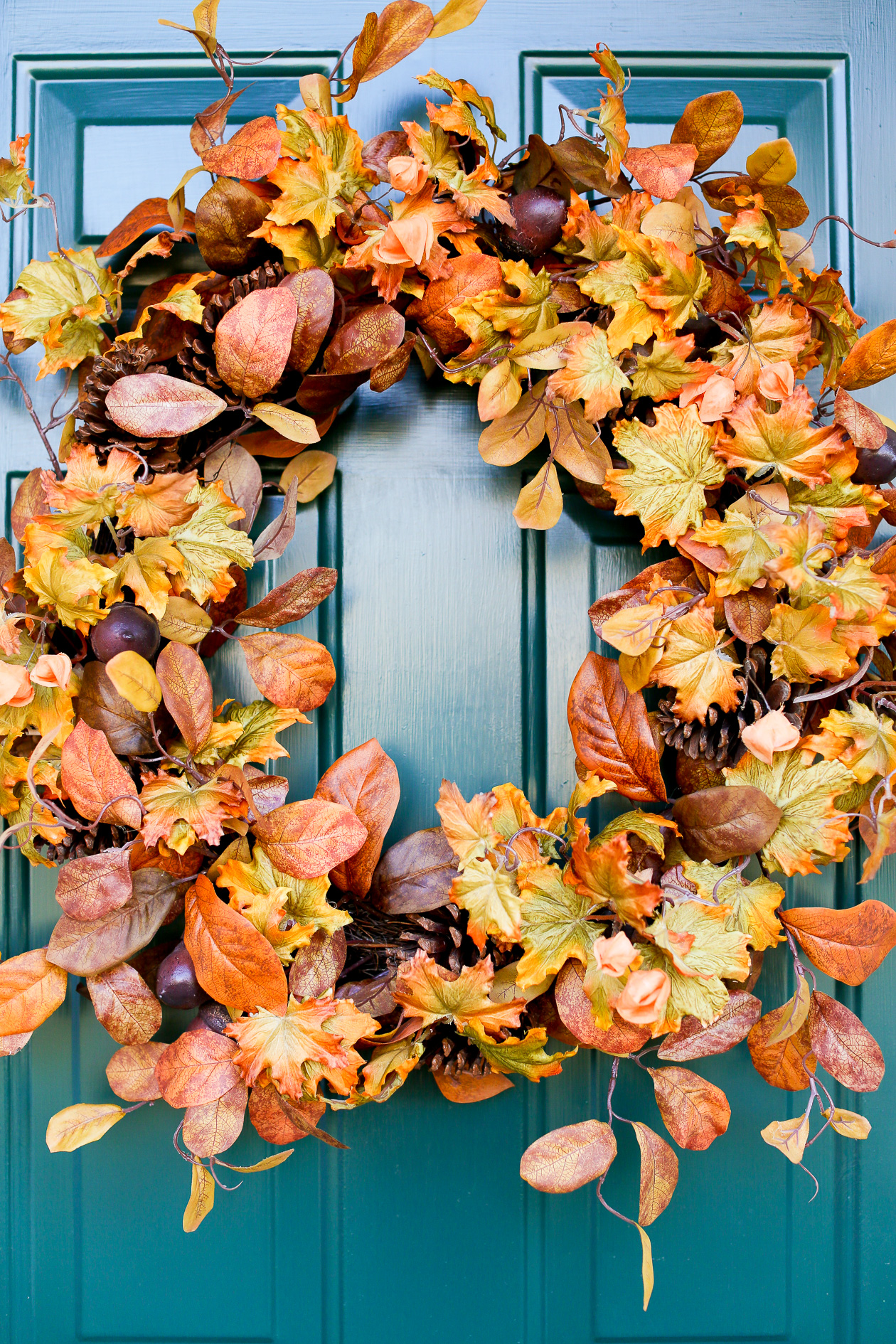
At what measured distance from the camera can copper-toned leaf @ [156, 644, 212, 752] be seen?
0.66 m

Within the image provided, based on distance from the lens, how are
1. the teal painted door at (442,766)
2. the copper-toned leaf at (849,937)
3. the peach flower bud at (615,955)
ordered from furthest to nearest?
the teal painted door at (442,766) → the copper-toned leaf at (849,937) → the peach flower bud at (615,955)

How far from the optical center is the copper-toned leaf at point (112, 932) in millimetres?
670

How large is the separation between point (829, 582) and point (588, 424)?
0.26m

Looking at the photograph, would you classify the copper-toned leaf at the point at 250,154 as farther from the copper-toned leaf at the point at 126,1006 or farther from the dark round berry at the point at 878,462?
the copper-toned leaf at the point at 126,1006

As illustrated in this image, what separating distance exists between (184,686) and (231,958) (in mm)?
227

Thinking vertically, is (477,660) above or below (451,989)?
above

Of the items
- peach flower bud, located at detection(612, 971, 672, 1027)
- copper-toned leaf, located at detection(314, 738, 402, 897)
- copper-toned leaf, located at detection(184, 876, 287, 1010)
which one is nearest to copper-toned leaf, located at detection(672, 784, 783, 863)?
peach flower bud, located at detection(612, 971, 672, 1027)

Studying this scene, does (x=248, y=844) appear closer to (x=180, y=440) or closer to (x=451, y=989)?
(x=451, y=989)

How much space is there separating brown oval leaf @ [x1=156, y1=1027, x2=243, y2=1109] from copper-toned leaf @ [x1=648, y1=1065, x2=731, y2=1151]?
0.37m

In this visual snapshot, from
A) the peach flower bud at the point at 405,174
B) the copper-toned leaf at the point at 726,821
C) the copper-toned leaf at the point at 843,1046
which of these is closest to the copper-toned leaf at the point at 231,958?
the copper-toned leaf at the point at 726,821

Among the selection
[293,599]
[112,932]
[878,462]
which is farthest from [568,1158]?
[878,462]

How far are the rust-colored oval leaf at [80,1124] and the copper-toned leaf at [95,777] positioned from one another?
0.29 m

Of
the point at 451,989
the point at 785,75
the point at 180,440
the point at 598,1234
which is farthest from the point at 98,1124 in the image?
the point at 785,75

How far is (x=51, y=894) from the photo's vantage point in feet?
2.65
